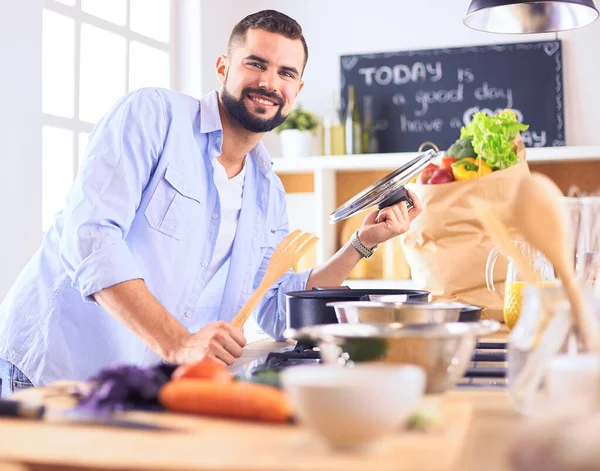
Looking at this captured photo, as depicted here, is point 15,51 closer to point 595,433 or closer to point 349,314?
point 349,314

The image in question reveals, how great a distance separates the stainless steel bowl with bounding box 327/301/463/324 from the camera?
1.10 m

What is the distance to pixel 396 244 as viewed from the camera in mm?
3945

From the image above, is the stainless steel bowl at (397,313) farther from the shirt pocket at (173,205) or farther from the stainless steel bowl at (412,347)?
the shirt pocket at (173,205)

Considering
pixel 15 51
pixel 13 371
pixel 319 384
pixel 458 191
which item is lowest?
pixel 13 371

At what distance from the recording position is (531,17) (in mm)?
2289

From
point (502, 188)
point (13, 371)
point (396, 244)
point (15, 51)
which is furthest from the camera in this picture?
point (396, 244)

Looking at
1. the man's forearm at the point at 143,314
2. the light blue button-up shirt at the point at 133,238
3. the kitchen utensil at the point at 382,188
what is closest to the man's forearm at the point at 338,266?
the light blue button-up shirt at the point at 133,238

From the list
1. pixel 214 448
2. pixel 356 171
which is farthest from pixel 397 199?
pixel 356 171

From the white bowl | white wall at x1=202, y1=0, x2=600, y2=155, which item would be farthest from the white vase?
the white bowl

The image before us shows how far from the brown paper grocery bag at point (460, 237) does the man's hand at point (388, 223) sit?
0.09 m

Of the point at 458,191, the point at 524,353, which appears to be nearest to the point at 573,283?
the point at 524,353

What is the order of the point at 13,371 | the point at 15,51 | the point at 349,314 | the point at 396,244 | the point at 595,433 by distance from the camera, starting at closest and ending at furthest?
the point at 595,433
the point at 349,314
the point at 13,371
the point at 15,51
the point at 396,244

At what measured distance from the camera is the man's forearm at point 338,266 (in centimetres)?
212

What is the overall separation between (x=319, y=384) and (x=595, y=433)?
22 cm
